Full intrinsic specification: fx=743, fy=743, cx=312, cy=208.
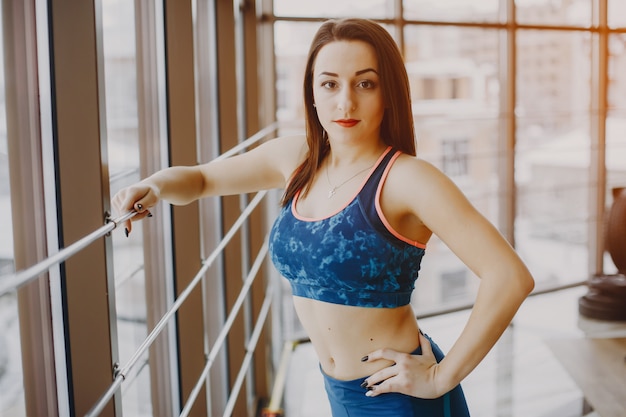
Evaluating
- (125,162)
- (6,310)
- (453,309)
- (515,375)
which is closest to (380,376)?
(6,310)

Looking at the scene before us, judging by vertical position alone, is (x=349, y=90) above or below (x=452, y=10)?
below

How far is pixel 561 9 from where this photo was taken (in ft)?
16.0

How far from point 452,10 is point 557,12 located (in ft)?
2.55

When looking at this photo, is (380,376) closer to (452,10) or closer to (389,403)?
(389,403)

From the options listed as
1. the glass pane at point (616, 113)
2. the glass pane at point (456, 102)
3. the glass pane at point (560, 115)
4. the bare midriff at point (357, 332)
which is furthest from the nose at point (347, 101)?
the glass pane at point (616, 113)

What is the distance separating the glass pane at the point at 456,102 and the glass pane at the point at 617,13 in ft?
2.48

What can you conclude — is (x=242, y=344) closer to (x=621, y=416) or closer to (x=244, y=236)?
(x=244, y=236)

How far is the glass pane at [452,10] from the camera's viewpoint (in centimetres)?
411

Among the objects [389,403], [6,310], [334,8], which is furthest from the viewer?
[334,8]

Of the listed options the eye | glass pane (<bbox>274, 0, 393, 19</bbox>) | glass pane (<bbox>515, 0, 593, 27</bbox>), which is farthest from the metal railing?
glass pane (<bbox>515, 0, 593, 27</bbox>)

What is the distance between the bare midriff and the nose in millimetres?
336

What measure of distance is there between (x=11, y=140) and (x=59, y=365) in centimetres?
35

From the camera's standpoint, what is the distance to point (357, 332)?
128 centimetres

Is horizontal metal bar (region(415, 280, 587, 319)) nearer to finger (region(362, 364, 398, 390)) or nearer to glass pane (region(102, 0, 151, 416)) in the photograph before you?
glass pane (region(102, 0, 151, 416))
